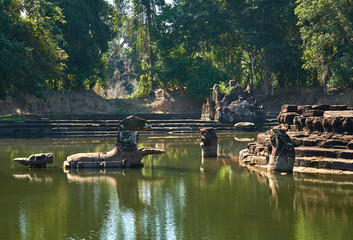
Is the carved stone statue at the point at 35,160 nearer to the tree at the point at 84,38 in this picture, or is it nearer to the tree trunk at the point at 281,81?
the tree at the point at 84,38

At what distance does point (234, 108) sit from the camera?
33.4 metres

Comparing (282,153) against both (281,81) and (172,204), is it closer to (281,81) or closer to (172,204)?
(172,204)

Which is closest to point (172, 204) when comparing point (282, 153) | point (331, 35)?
point (282, 153)

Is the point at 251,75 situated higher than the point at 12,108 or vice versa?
the point at 251,75

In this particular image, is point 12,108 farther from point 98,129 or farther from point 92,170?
point 92,170

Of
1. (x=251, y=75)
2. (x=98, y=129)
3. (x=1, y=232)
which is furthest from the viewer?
(x=251, y=75)

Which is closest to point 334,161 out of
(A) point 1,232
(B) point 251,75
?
(A) point 1,232

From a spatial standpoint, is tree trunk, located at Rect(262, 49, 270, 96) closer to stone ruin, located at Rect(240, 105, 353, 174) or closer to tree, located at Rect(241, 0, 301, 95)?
tree, located at Rect(241, 0, 301, 95)

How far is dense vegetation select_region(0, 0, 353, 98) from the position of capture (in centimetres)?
3544

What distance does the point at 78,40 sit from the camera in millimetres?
40281

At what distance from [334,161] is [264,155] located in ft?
8.69

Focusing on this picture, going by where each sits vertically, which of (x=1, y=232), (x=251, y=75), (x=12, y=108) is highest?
(x=251, y=75)

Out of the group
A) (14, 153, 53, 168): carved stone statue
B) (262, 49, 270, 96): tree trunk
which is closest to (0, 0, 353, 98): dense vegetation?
(262, 49, 270, 96): tree trunk

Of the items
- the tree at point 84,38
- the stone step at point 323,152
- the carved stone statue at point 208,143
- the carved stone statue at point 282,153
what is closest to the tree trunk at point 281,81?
Result: the tree at point 84,38
